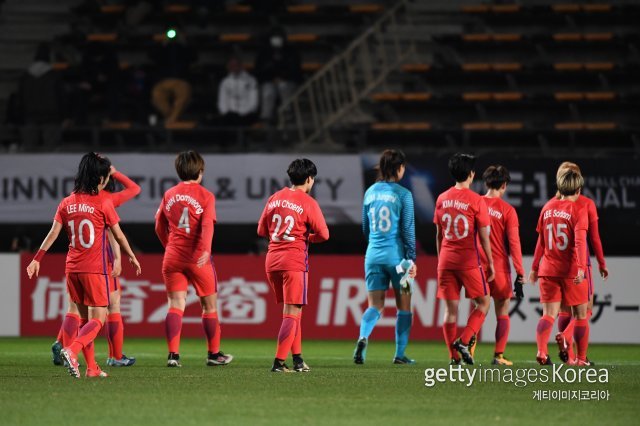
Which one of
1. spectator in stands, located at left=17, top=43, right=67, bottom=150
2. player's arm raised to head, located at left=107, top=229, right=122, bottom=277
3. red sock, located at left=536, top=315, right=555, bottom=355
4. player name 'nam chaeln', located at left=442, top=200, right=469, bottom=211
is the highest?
spectator in stands, located at left=17, top=43, right=67, bottom=150

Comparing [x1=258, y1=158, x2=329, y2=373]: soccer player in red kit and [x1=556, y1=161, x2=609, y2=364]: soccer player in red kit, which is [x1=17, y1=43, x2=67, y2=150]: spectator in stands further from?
[x1=556, y1=161, x2=609, y2=364]: soccer player in red kit

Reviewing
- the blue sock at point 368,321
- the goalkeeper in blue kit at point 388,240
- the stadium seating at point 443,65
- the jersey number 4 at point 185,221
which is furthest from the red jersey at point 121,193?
the stadium seating at point 443,65

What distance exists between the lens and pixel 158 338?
1900 centimetres

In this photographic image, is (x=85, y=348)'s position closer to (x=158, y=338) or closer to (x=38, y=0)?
(x=158, y=338)

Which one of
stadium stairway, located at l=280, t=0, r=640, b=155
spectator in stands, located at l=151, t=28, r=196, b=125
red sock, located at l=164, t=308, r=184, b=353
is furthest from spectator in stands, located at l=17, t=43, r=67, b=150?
red sock, located at l=164, t=308, r=184, b=353

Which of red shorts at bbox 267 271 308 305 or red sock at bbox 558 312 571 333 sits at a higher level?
red shorts at bbox 267 271 308 305

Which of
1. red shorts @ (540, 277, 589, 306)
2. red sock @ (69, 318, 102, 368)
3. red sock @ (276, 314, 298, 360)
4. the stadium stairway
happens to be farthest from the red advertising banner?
red sock @ (69, 318, 102, 368)

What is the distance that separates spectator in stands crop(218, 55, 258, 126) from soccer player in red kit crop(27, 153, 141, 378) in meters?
11.8

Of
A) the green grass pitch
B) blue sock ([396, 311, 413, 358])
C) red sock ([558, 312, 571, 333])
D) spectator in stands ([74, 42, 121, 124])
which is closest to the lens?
the green grass pitch

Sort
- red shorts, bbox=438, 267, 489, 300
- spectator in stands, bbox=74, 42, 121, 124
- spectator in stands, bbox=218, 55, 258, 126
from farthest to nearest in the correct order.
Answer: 1. spectator in stands, bbox=74, 42, 121, 124
2. spectator in stands, bbox=218, 55, 258, 126
3. red shorts, bbox=438, 267, 489, 300

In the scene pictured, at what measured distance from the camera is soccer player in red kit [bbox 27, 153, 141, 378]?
1084cm

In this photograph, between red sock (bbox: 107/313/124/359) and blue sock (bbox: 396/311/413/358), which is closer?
red sock (bbox: 107/313/124/359)

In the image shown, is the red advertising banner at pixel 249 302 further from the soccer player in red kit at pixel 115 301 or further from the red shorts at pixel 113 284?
the soccer player in red kit at pixel 115 301

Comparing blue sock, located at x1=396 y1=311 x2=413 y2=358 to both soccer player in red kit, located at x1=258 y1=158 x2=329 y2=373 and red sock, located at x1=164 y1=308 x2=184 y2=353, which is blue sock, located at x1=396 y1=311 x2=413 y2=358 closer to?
soccer player in red kit, located at x1=258 y1=158 x2=329 y2=373
